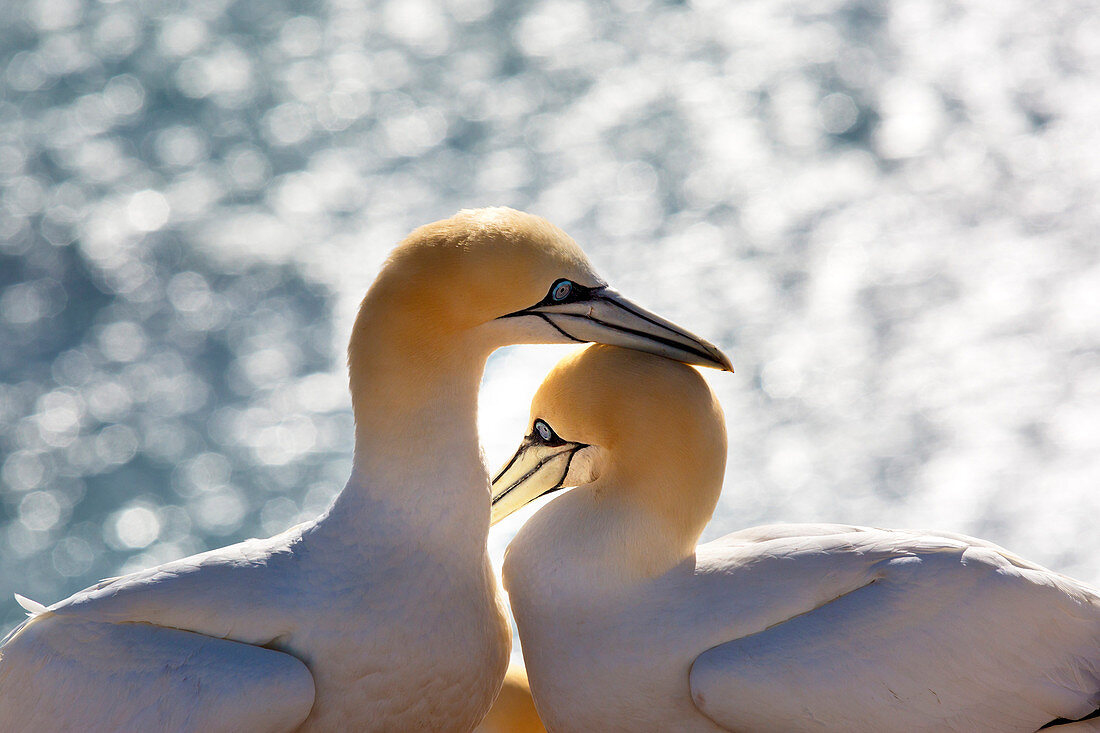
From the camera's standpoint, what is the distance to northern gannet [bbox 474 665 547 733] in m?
4.62

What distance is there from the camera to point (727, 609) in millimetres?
3916

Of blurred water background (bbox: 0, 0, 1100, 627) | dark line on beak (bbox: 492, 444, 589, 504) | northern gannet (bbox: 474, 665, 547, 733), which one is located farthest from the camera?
blurred water background (bbox: 0, 0, 1100, 627)

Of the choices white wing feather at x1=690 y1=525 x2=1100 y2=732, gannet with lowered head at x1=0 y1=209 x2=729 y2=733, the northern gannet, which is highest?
gannet with lowered head at x1=0 y1=209 x2=729 y2=733

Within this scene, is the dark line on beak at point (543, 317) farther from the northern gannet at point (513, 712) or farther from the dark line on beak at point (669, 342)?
the northern gannet at point (513, 712)

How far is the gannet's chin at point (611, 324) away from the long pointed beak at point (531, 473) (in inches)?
→ 19.0

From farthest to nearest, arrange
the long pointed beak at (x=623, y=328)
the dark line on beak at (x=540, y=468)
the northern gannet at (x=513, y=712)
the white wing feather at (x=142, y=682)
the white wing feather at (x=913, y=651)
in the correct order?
the northern gannet at (x=513, y=712) → the dark line on beak at (x=540, y=468) → the long pointed beak at (x=623, y=328) → the white wing feather at (x=913, y=651) → the white wing feather at (x=142, y=682)

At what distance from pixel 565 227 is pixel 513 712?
9438 mm

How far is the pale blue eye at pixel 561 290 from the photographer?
3805mm

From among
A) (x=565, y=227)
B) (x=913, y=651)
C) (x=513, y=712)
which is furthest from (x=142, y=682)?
(x=565, y=227)

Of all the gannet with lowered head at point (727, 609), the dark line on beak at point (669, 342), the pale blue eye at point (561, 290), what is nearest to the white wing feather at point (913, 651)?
the gannet with lowered head at point (727, 609)

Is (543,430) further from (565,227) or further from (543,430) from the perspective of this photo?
(565,227)

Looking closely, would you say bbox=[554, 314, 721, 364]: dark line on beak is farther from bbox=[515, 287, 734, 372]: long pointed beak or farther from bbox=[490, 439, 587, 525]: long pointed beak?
bbox=[490, 439, 587, 525]: long pointed beak

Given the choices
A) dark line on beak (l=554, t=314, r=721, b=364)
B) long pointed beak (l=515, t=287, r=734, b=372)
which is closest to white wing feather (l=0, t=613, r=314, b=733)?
long pointed beak (l=515, t=287, r=734, b=372)

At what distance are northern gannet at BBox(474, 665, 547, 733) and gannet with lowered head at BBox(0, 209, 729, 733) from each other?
2.25 ft
